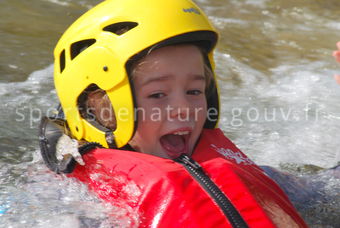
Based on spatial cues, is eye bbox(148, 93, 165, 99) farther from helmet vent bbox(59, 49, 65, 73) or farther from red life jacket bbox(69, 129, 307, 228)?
helmet vent bbox(59, 49, 65, 73)

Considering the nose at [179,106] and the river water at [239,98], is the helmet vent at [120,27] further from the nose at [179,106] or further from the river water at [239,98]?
the river water at [239,98]

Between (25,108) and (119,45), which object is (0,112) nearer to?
(25,108)

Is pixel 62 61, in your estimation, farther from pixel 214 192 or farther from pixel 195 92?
pixel 214 192

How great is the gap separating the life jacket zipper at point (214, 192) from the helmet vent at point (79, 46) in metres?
0.82

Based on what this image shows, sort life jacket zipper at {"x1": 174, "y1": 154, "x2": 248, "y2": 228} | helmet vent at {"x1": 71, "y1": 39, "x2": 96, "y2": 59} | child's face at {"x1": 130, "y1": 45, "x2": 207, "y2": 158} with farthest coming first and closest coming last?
1. helmet vent at {"x1": 71, "y1": 39, "x2": 96, "y2": 59}
2. child's face at {"x1": 130, "y1": 45, "x2": 207, "y2": 158}
3. life jacket zipper at {"x1": 174, "y1": 154, "x2": 248, "y2": 228}

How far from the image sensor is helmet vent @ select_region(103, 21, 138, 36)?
2854mm

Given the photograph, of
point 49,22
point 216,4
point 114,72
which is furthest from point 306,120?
point 216,4

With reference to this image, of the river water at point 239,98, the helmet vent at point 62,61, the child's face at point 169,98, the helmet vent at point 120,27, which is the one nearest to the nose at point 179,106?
the child's face at point 169,98

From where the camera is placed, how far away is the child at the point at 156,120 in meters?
2.45

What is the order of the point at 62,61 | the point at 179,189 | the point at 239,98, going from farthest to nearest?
the point at 239,98 → the point at 62,61 → the point at 179,189

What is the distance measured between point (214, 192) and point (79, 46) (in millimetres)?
1109

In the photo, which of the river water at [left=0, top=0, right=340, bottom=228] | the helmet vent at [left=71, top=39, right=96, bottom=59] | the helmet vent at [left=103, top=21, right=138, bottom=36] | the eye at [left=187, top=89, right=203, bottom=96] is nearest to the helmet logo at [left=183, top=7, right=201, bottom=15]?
the helmet vent at [left=103, top=21, right=138, bottom=36]

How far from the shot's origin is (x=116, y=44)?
276 centimetres

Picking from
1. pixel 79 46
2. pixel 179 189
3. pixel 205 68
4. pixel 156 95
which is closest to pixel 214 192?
pixel 179 189
